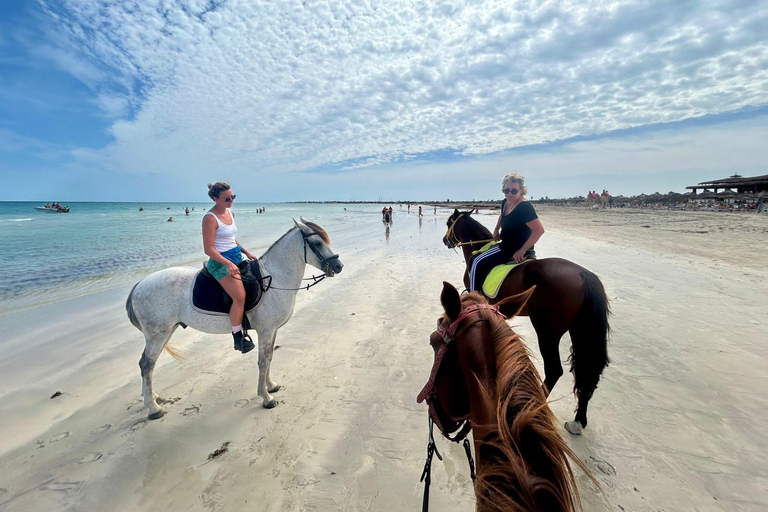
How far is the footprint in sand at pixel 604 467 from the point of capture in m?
2.62

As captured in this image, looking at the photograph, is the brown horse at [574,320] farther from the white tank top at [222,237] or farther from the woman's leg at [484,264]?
the white tank top at [222,237]

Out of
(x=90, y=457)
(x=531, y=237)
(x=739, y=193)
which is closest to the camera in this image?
(x=90, y=457)

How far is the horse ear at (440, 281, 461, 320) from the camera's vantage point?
1.54 m

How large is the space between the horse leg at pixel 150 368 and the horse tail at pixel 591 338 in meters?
4.73

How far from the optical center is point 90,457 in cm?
284

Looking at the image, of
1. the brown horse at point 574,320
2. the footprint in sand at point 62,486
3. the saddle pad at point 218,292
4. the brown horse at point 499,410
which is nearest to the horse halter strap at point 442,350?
the brown horse at point 499,410

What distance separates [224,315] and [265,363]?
2.56 feet

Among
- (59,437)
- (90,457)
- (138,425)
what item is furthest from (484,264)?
(59,437)

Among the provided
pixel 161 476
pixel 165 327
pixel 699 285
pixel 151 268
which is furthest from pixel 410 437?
pixel 151 268

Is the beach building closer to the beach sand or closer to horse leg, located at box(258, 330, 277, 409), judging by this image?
the beach sand

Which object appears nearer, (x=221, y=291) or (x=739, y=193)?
A: (x=221, y=291)

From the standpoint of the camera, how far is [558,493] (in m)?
0.85

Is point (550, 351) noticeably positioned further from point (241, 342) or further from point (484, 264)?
point (241, 342)

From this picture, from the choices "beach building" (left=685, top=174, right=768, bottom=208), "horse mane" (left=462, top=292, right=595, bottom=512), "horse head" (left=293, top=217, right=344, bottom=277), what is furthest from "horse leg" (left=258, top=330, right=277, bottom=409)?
"beach building" (left=685, top=174, right=768, bottom=208)
